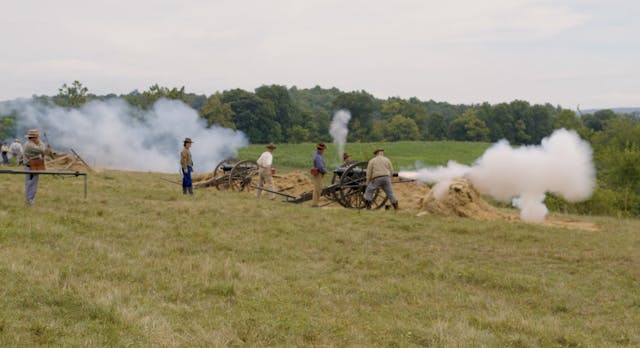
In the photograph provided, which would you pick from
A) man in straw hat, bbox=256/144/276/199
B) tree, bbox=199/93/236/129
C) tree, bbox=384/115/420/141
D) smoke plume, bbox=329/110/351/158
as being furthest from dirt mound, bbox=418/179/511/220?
tree, bbox=384/115/420/141

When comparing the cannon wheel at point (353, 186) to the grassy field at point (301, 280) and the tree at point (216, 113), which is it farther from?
the tree at point (216, 113)

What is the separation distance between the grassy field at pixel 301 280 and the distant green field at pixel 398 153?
28.9 metres

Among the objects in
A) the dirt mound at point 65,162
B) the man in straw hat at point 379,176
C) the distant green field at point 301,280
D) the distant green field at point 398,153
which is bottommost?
the distant green field at point 398,153

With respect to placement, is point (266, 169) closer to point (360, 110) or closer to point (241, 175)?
point (241, 175)

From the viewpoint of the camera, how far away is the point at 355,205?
1634cm

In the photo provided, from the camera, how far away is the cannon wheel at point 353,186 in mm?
16047

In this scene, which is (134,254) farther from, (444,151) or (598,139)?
(598,139)

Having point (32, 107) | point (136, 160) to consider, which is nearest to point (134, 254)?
point (136, 160)

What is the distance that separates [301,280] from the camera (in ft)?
25.5

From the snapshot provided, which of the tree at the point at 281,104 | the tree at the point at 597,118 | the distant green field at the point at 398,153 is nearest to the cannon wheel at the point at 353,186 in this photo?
the distant green field at the point at 398,153

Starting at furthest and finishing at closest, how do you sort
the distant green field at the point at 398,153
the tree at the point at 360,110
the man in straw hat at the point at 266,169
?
the tree at the point at 360,110 → the distant green field at the point at 398,153 → the man in straw hat at the point at 266,169

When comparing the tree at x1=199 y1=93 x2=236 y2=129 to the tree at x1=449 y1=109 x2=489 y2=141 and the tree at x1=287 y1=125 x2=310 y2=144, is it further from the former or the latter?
the tree at x1=449 y1=109 x2=489 y2=141

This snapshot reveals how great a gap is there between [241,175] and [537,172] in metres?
9.32

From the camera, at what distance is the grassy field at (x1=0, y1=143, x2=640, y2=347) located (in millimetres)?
5621
